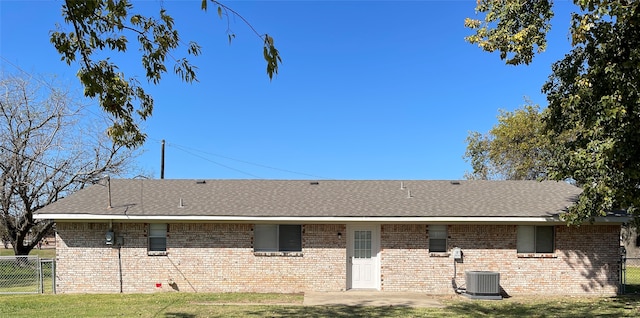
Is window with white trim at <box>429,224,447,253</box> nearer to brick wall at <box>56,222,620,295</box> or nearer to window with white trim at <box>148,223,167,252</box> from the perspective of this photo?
brick wall at <box>56,222,620,295</box>

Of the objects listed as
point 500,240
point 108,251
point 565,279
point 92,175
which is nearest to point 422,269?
point 500,240

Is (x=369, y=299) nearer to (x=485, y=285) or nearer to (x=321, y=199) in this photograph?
(x=485, y=285)

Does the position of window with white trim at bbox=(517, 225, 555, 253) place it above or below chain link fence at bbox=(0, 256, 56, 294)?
above

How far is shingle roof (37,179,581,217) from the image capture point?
1405 cm

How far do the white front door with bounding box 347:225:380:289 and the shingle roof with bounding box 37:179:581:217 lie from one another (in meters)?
0.74

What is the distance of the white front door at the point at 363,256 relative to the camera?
47.4 ft

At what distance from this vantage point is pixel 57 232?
46.1 feet

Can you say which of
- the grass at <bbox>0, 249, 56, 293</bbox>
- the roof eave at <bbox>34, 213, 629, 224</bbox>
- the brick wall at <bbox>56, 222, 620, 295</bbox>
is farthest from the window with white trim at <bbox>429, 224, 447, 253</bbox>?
the grass at <bbox>0, 249, 56, 293</bbox>

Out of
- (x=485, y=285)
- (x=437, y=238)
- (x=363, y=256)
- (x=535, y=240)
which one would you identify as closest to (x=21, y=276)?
(x=363, y=256)

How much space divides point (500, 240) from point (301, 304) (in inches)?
249

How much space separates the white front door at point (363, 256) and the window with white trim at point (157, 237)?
18.2ft

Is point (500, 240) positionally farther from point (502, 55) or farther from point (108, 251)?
point (108, 251)

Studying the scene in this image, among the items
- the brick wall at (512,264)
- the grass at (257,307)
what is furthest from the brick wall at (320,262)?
the grass at (257,307)

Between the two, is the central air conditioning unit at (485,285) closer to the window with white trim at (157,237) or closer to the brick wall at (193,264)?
the brick wall at (193,264)
